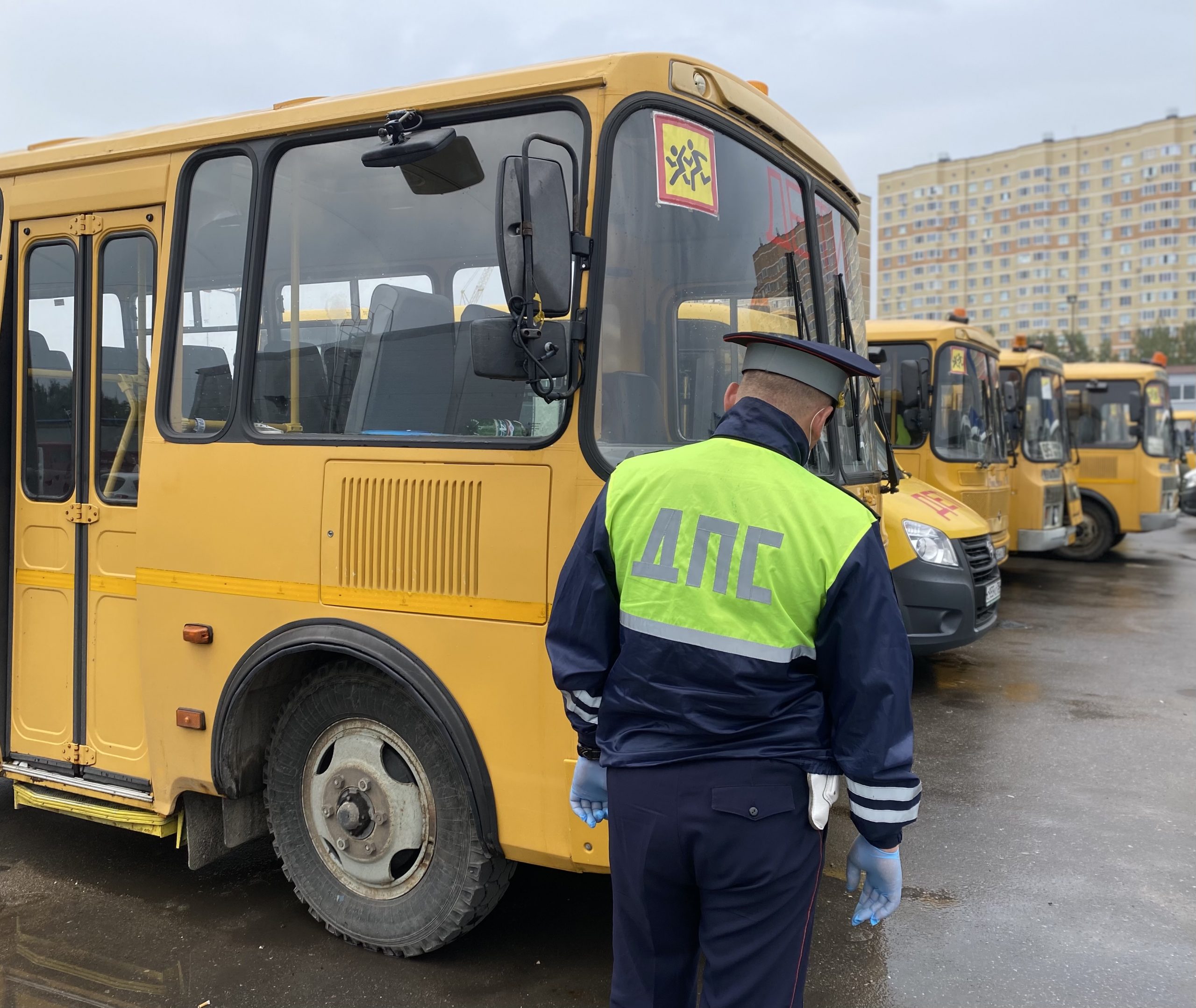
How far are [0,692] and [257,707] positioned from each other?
143cm

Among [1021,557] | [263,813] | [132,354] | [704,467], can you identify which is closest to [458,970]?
[263,813]

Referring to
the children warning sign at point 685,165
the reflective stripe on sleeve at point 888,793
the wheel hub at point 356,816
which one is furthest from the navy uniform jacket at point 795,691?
the wheel hub at point 356,816

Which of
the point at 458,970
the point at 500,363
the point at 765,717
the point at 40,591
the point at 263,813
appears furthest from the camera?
the point at 40,591

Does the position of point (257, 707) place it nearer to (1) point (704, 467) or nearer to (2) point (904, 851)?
(1) point (704, 467)

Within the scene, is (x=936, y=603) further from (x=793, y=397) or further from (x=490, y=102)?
(x=793, y=397)

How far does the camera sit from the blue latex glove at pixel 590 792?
2.52 m

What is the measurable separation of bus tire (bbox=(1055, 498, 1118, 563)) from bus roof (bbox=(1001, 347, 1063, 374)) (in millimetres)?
3037

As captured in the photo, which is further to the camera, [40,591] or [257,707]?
[40,591]

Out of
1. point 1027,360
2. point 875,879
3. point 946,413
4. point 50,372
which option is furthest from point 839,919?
point 1027,360

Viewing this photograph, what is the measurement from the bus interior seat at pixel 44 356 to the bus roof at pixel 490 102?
66cm

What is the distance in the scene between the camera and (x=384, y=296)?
11.3ft

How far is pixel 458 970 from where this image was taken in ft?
11.6

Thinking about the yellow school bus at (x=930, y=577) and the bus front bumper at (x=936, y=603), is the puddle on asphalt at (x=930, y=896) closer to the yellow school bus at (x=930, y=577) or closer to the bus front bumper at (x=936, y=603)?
the yellow school bus at (x=930, y=577)

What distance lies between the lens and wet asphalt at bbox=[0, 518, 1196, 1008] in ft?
11.3
